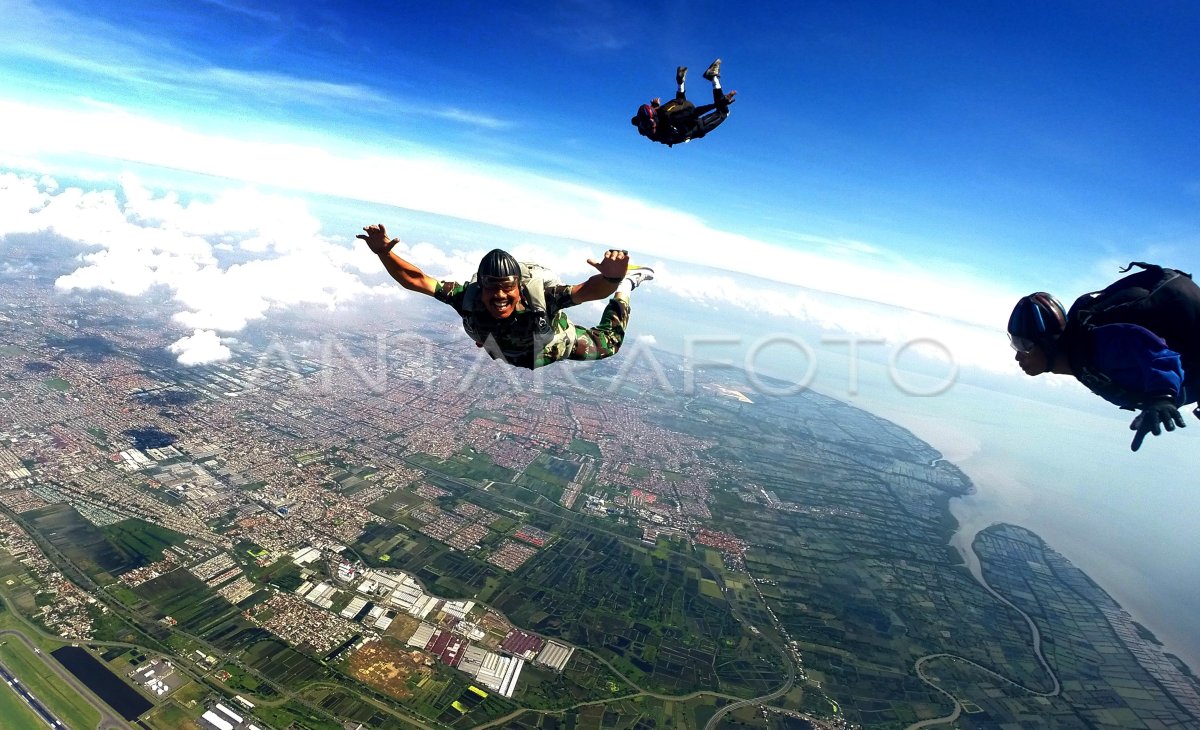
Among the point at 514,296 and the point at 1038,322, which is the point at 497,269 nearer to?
the point at 514,296

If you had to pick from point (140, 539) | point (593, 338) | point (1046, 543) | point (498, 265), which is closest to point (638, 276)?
point (593, 338)

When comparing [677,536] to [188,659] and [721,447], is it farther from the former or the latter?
[188,659]

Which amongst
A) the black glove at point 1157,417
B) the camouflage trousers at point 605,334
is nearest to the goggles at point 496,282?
the camouflage trousers at point 605,334

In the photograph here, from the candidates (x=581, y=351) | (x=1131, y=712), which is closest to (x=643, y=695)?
(x=581, y=351)

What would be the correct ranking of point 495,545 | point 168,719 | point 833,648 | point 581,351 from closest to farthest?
1. point 581,351
2. point 168,719
3. point 833,648
4. point 495,545

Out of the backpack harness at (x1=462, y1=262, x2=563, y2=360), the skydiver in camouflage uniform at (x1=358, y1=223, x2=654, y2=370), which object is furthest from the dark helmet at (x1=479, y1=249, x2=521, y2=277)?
the backpack harness at (x1=462, y1=262, x2=563, y2=360)
